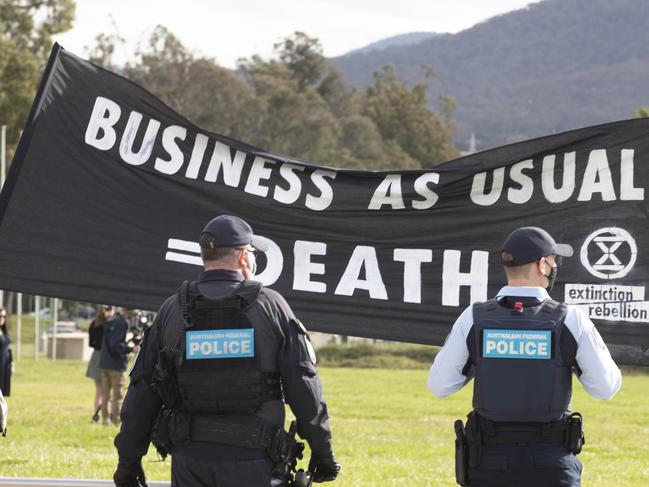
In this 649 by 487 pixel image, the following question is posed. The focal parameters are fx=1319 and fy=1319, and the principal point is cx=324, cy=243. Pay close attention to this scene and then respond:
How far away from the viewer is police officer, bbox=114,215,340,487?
566 cm

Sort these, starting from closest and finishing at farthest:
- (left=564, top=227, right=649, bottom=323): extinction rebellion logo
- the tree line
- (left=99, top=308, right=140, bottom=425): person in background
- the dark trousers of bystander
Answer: (left=564, top=227, right=649, bottom=323): extinction rebellion logo
(left=99, top=308, right=140, bottom=425): person in background
the dark trousers of bystander
the tree line

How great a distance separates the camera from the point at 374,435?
711 inches

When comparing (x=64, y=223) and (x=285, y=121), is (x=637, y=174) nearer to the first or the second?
(x=64, y=223)

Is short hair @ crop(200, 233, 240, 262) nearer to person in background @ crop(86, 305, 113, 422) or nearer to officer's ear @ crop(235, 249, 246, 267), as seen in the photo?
officer's ear @ crop(235, 249, 246, 267)

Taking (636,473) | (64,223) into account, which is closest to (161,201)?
(64,223)

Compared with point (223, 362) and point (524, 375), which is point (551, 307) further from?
point (223, 362)

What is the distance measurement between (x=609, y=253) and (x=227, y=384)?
3040 mm

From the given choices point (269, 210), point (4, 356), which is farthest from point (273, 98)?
point (269, 210)

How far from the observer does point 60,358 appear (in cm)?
4619

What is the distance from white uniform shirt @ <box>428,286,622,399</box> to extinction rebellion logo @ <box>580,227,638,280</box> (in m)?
A: 1.96

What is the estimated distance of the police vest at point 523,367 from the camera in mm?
5746

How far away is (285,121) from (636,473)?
61.0 meters

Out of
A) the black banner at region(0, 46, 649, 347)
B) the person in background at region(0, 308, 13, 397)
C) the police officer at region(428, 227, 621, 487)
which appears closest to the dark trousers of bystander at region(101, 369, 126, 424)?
the person in background at region(0, 308, 13, 397)

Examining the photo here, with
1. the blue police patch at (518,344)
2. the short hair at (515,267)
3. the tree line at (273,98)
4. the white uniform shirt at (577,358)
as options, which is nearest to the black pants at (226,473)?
the white uniform shirt at (577,358)
